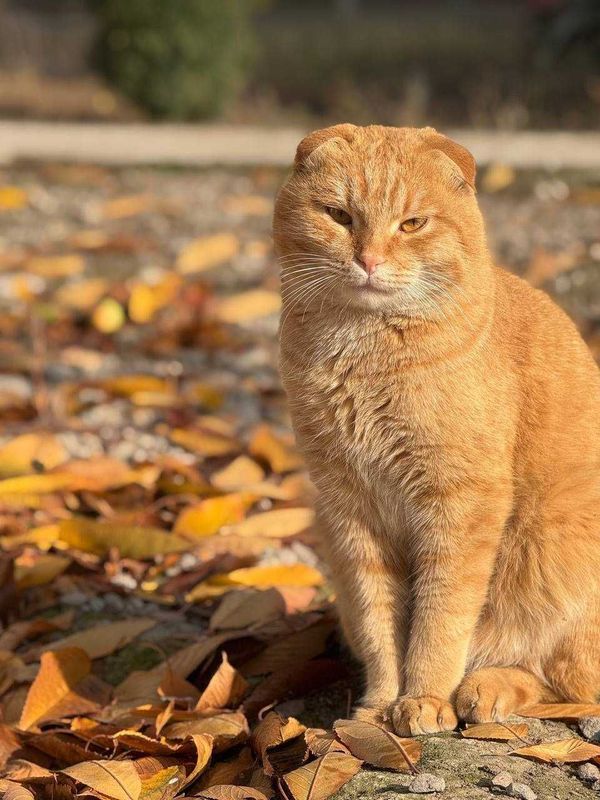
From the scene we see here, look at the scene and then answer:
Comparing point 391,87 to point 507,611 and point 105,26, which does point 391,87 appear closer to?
point 105,26

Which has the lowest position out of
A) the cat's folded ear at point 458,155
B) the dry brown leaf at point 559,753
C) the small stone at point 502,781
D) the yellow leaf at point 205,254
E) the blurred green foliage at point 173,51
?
the dry brown leaf at point 559,753

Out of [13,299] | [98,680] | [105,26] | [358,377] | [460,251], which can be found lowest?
[98,680]

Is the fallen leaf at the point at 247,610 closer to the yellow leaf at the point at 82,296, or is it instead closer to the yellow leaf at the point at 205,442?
the yellow leaf at the point at 205,442

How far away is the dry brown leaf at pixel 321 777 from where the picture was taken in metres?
2.42

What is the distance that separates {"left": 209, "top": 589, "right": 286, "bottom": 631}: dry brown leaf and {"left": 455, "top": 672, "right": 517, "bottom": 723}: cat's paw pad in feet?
2.49

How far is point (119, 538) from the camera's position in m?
3.83

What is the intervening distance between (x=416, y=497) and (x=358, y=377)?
12.2 inches

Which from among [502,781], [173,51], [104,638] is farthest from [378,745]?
[173,51]

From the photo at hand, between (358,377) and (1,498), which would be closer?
(358,377)

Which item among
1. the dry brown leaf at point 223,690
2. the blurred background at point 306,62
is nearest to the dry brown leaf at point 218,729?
the dry brown leaf at point 223,690

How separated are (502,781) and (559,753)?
22 cm

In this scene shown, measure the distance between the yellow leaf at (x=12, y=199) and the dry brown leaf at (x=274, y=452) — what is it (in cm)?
402

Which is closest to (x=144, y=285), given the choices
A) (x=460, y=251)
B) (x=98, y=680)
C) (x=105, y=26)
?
(x=98, y=680)

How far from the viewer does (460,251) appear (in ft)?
9.11
